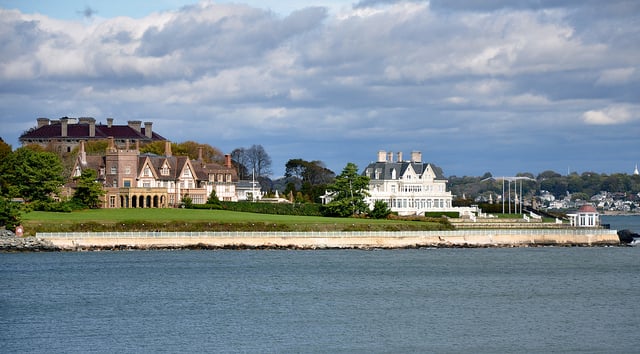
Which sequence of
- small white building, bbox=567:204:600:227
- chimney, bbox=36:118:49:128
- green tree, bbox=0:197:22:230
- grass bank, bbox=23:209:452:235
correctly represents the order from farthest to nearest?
chimney, bbox=36:118:49:128, small white building, bbox=567:204:600:227, grass bank, bbox=23:209:452:235, green tree, bbox=0:197:22:230

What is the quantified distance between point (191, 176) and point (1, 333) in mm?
63758

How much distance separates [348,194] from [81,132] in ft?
141

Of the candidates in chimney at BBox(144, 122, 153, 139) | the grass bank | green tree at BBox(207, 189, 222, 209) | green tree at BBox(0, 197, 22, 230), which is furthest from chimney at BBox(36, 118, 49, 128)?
green tree at BBox(0, 197, 22, 230)

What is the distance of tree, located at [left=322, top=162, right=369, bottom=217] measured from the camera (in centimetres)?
9300

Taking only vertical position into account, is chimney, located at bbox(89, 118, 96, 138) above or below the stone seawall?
→ above

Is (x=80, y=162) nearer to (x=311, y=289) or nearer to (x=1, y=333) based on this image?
(x=311, y=289)

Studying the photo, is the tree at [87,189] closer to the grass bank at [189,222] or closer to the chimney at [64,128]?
the grass bank at [189,222]

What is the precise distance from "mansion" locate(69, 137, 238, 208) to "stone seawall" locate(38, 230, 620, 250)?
70.2 feet

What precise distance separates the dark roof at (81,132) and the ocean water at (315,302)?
178ft

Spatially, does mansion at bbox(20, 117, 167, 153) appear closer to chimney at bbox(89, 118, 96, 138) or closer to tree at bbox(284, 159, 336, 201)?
chimney at bbox(89, 118, 96, 138)

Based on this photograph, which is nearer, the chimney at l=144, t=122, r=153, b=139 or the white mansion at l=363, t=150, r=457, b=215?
the white mansion at l=363, t=150, r=457, b=215

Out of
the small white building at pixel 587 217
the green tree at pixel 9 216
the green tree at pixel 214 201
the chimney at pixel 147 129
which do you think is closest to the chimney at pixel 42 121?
the chimney at pixel 147 129

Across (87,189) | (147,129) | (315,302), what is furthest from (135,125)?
(315,302)

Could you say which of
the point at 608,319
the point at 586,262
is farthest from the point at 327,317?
the point at 586,262
